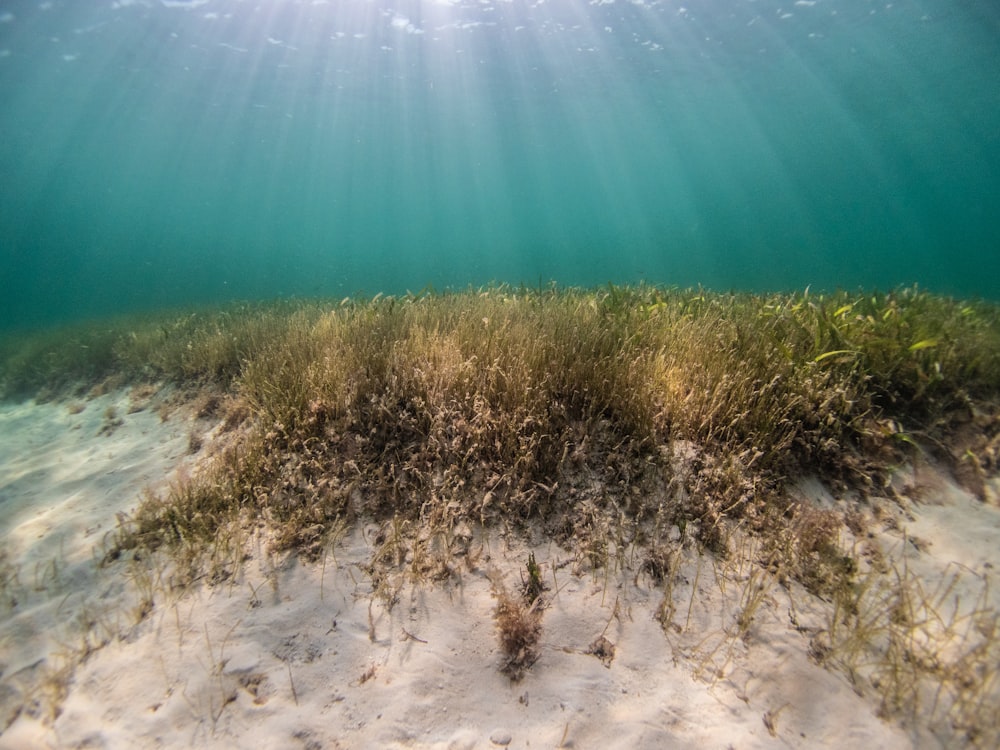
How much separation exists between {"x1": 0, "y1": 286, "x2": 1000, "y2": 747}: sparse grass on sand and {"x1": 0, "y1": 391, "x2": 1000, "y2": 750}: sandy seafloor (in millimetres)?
128

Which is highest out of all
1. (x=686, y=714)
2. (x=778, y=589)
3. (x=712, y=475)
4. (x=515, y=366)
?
(x=515, y=366)

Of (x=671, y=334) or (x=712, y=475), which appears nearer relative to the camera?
(x=712, y=475)

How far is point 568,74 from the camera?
32.6m

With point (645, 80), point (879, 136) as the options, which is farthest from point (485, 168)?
point (879, 136)

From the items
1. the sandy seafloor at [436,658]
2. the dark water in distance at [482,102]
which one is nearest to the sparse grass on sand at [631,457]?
the sandy seafloor at [436,658]

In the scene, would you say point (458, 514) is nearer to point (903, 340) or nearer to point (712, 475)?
point (712, 475)

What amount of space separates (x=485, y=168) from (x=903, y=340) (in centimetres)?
8065

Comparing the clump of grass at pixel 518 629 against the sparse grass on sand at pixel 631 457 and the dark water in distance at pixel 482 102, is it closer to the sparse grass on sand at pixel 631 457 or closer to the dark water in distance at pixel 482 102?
the sparse grass on sand at pixel 631 457

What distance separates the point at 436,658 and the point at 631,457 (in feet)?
6.24

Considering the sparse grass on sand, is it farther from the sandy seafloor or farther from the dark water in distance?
the dark water in distance

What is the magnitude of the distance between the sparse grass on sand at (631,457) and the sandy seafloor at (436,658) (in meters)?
0.13

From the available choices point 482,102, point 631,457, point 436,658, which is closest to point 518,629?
point 436,658

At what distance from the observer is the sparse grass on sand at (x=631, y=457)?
2682 mm

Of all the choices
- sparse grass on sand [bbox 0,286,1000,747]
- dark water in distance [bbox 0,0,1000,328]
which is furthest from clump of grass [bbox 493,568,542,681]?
dark water in distance [bbox 0,0,1000,328]
